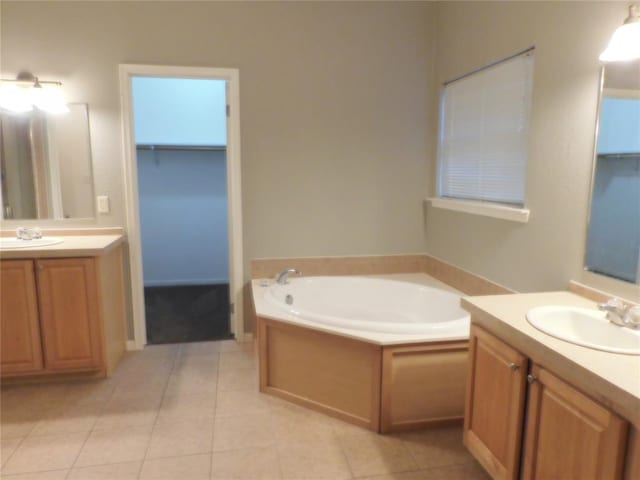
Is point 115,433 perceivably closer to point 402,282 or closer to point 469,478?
point 469,478

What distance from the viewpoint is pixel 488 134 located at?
9.23ft

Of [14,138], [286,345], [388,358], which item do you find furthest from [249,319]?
[14,138]

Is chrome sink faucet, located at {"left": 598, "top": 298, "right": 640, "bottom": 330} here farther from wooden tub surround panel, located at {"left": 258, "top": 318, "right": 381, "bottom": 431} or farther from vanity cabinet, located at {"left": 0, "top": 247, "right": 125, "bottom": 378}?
vanity cabinet, located at {"left": 0, "top": 247, "right": 125, "bottom": 378}

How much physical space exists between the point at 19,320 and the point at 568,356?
9.57 feet

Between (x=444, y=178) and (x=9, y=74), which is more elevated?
(x=9, y=74)

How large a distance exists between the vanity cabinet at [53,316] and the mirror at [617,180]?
2762mm

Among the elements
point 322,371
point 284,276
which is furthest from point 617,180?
point 284,276

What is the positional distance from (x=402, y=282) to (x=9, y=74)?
10.2 feet

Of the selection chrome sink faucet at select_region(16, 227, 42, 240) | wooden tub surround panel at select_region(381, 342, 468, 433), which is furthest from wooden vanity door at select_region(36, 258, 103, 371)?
wooden tub surround panel at select_region(381, 342, 468, 433)

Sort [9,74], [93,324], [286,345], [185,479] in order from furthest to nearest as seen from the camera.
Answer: [9,74]
[93,324]
[286,345]
[185,479]

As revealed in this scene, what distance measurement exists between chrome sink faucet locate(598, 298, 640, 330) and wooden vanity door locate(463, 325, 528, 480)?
0.42m

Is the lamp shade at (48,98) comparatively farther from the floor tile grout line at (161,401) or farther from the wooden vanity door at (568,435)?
the wooden vanity door at (568,435)

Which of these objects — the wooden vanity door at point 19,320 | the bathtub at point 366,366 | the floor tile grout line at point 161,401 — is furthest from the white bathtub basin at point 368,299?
the wooden vanity door at point 19,320

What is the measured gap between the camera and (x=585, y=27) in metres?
1.98
